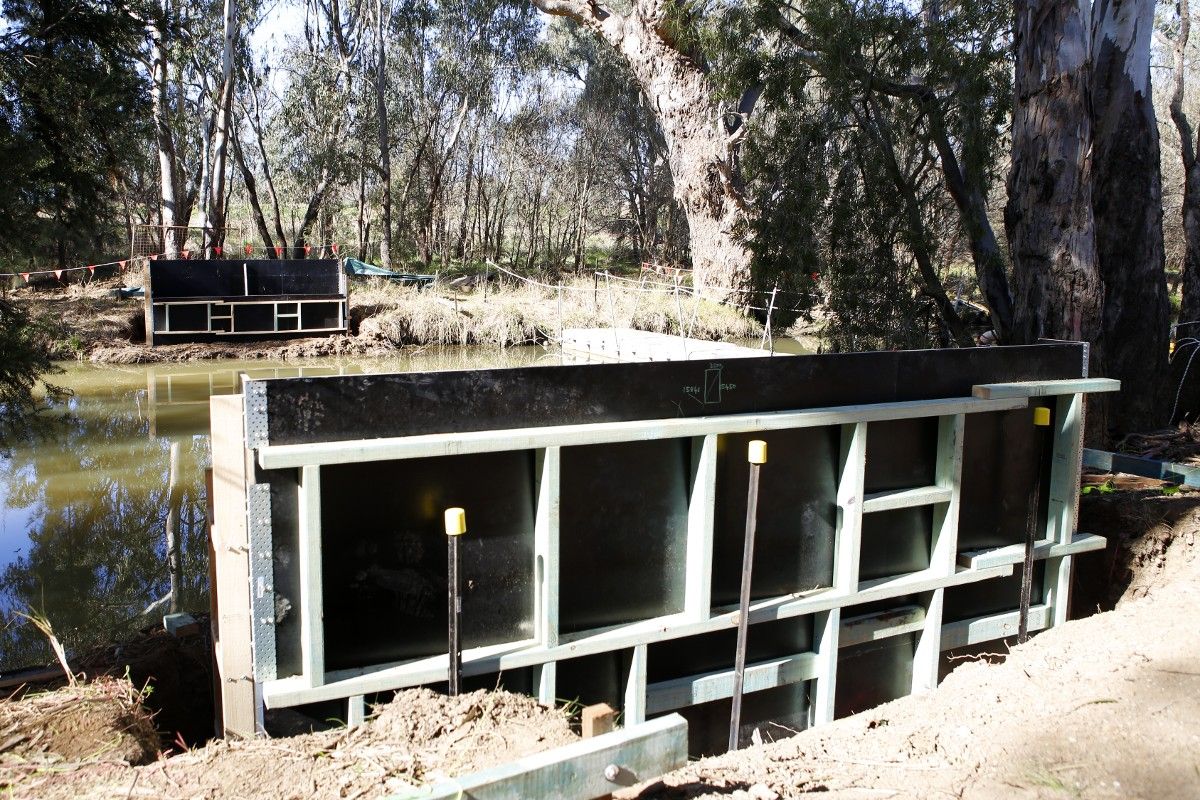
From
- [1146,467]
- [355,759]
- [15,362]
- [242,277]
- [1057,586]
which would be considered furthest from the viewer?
[242,277]

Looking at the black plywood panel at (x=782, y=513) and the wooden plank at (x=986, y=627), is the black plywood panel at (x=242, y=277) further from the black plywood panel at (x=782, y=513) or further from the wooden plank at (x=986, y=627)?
the wooden plank at (x=986, y=627)

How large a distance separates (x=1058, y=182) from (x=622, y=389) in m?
7.23

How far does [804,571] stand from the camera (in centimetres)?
589

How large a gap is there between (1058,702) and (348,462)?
311cm

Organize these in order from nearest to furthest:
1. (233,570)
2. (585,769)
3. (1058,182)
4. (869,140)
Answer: (585,769) < (233,570) < (1058,182) < (869,140)

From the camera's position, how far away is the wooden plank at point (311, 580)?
4359 mm

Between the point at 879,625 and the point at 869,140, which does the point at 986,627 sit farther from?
the point at 869,140

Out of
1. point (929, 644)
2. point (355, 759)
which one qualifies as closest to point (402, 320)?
point (929, 644)

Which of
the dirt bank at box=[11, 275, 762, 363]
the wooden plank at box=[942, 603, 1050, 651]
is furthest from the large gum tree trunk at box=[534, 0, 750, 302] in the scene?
the wooden plank at box=[942, 603, 1050, 651]

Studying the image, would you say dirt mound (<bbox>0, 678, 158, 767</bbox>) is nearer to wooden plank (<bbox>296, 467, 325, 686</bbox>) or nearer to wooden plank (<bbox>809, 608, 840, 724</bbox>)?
wooden plank (<bbox>296, 467, 325, 686</bbox>)

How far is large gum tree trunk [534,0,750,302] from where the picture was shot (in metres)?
22.0

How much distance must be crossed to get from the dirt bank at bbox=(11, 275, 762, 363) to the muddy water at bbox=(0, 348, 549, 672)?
180cm

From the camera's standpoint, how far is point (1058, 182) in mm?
10461

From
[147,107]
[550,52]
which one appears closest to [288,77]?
[550,52]
